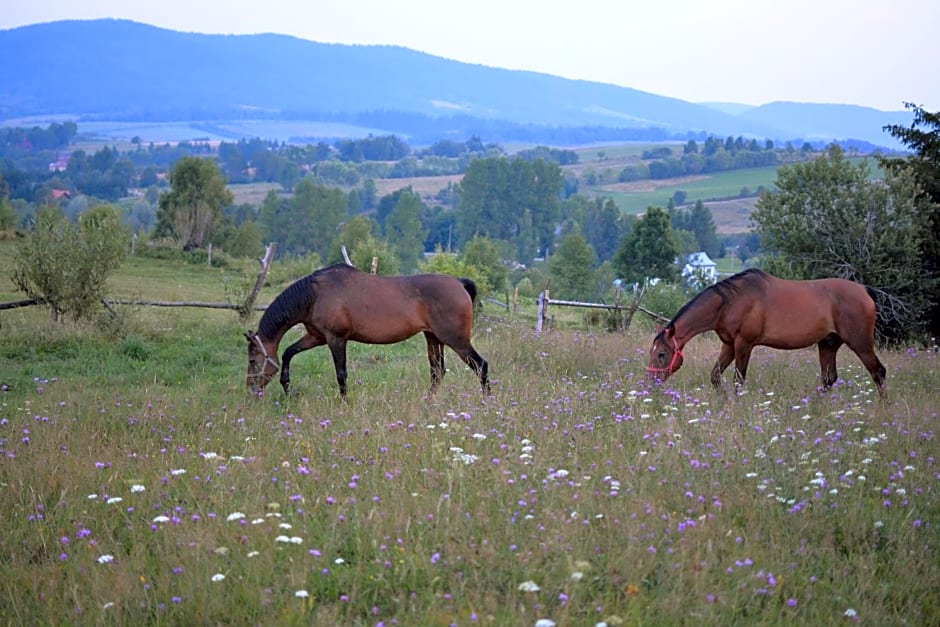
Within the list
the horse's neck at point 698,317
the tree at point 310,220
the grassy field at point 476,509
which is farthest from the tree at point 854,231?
the tree at point 310,220

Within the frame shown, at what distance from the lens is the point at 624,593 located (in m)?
4.43

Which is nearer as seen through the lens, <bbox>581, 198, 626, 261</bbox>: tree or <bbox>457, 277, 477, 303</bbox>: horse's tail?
<bbox>457, 277, 477, 303</bbox>: horse's tail

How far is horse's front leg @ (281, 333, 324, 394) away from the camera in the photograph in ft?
31.5

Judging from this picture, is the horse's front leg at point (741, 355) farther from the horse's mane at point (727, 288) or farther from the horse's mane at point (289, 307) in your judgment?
the horse's mane at point (289, 307)

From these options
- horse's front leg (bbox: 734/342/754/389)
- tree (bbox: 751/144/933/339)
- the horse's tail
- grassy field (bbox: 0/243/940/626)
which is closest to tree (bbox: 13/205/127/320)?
grassy field (bbox: 0/243/940/626)

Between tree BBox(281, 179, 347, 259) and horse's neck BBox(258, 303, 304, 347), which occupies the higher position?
horse's neck BBox(258, 303, 304, 347)

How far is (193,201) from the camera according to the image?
4888 cm

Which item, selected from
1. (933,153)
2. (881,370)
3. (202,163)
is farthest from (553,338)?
(202,163)

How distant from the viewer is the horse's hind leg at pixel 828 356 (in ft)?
32.4

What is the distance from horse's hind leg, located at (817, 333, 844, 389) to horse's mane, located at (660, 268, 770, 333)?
1.03 m

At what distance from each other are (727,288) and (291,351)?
192 inches

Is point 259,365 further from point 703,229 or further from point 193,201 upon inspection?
point 703,229

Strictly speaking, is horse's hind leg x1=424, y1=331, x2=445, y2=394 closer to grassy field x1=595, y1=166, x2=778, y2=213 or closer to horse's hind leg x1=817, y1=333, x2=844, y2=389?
horse's hind leg x1=817, y1=333, x2=844, y2=389

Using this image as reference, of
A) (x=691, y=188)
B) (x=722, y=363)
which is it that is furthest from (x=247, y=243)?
(x=691, y=188)
